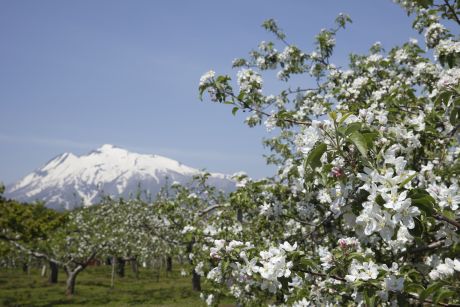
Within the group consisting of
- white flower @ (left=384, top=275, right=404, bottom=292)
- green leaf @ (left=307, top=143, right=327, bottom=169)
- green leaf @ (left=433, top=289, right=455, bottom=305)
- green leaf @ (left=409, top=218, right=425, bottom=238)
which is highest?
green leaf @ (left=307, top=143, right=327, bottom=169)

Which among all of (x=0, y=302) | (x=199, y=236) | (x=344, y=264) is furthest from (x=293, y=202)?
(x=0, y=302)

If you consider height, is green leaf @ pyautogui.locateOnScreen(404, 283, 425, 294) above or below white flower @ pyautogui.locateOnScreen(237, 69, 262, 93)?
below

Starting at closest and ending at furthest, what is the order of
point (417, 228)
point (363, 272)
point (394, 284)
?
point (417, 228) → point (394, 284) → point (363, 272)

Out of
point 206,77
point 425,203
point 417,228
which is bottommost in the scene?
point 417,228

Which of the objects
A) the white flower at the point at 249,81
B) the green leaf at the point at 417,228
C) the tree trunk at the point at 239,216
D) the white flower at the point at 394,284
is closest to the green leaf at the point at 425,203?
the green leaf at the point at 417,228

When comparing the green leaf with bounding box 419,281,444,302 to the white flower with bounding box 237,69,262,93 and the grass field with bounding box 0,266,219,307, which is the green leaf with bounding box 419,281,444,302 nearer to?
the white flower with bounding box 237,69,262,93

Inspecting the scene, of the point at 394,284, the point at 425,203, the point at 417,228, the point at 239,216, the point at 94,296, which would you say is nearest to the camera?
the point at 425,203

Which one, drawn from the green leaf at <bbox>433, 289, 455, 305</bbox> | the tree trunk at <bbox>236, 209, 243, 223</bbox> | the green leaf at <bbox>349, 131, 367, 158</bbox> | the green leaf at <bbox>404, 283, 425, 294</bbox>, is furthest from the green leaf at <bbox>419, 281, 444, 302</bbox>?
the tree trunk at <bbox>236, 209, 243, 223</bbox>

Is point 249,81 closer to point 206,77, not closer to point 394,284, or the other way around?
point 206,77

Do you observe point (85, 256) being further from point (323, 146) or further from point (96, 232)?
point (323, 146)

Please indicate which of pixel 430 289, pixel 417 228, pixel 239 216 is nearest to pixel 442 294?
pixel 430 289

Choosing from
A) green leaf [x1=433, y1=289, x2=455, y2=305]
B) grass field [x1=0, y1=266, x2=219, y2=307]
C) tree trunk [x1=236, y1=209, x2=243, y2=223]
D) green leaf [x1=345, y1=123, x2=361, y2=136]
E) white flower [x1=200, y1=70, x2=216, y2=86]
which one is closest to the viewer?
green leaf [x1=345, y1=123, x2=361, y2=136]

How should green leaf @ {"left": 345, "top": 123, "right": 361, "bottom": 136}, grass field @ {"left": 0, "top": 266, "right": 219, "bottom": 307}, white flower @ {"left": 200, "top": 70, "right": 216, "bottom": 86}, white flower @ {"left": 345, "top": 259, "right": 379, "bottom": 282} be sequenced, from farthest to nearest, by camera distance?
grass field @ {"left": 0, "top": 266, "right": 219, "bottom": 307}, white flower @ {"left": 200, "top": 70, "right": 216, "bottom": 86}, white flower @ {"left": 345, "top": 259, "right": 379, "bottom": 282}, green leaf @ {"left": 345, "top": 123, "right": 361, "bottom": 136}

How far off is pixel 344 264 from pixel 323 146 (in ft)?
3.93
